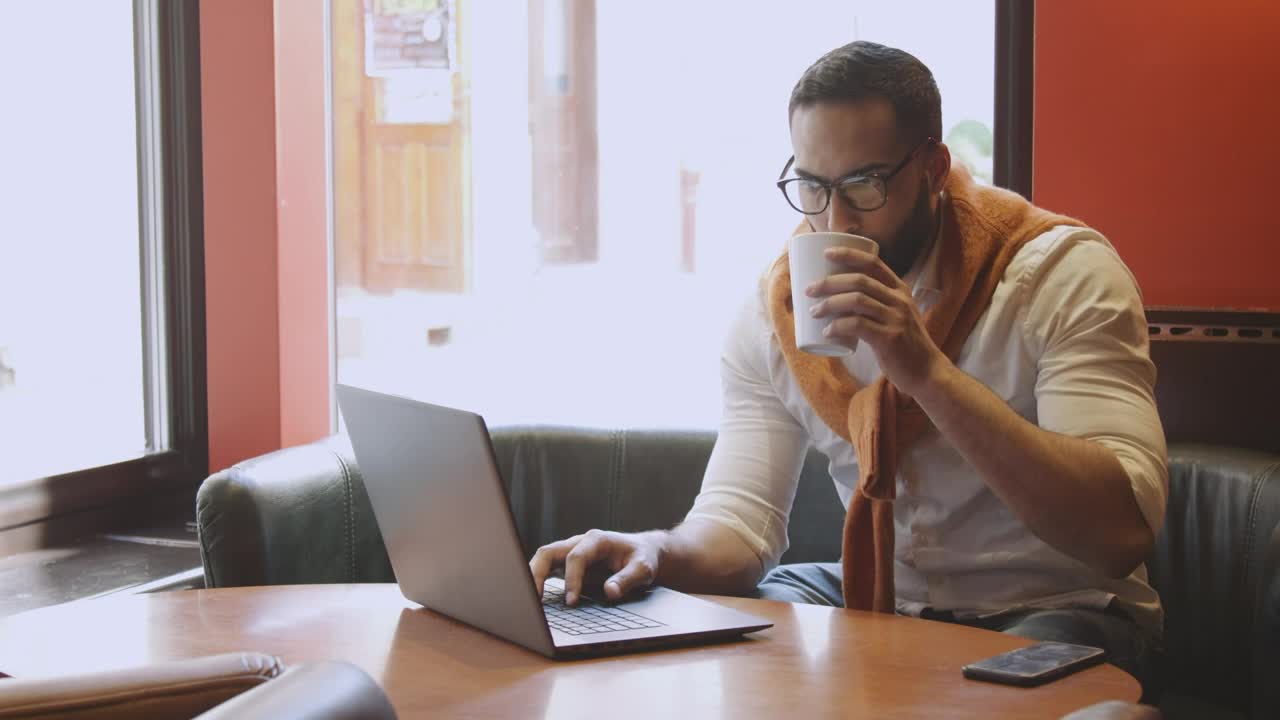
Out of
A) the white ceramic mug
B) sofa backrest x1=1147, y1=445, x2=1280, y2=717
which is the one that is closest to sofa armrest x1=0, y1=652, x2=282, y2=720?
the white ceramic mug

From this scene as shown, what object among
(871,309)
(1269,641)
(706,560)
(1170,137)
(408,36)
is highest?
(408,36)

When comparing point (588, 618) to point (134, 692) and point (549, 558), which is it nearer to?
point (549, 558)

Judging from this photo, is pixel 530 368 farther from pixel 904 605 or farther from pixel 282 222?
pixel 904 605

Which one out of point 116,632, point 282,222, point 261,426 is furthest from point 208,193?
point 116,632

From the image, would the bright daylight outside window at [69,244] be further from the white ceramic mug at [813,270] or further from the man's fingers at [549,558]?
the white ceramic mug at [813,270]

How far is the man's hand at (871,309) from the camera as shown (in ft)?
4.78

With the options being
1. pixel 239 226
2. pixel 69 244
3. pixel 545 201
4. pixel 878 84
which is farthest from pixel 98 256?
pixel 878 84

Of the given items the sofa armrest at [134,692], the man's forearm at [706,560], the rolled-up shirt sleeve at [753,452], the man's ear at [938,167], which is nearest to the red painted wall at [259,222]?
the rolled-up shirt sleeve at [753,452]

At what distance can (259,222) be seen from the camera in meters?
3.08

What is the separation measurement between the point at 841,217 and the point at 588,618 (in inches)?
28.4

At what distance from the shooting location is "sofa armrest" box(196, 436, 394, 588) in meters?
2.00

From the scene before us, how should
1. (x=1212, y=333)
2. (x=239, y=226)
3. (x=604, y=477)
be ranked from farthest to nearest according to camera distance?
(x=239, y=226), (x=604, y=477), (x=1212, y=333)

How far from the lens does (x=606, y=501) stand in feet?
8.30

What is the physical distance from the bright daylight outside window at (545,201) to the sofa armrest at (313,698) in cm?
265
